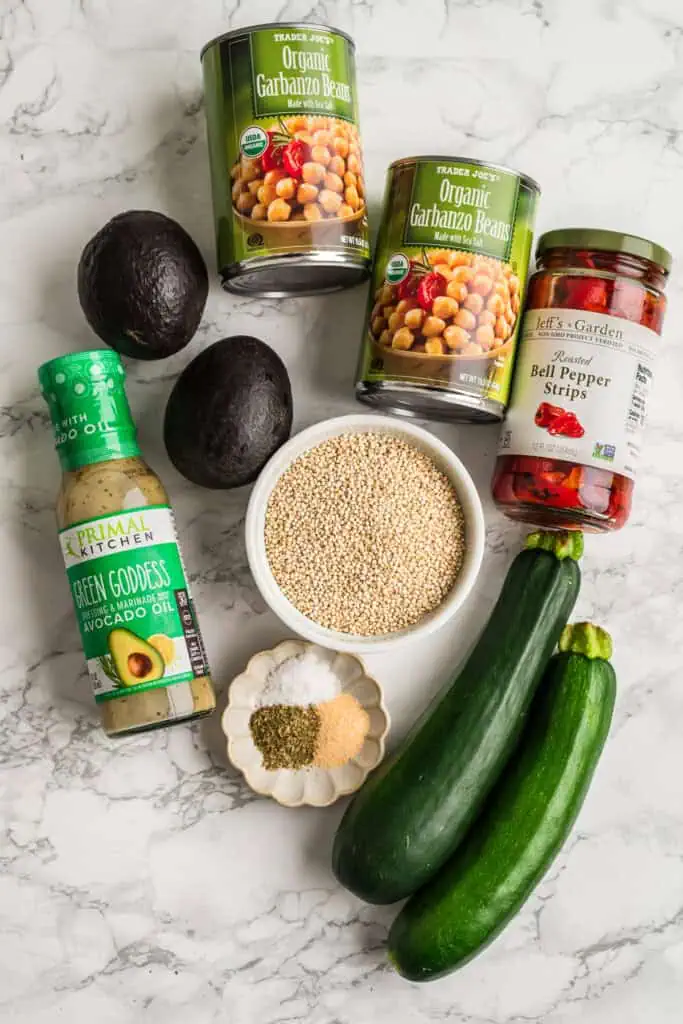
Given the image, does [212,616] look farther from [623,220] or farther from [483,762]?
[623,220]

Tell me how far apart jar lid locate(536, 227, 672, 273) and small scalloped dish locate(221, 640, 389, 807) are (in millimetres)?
566

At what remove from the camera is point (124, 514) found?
3.63ft

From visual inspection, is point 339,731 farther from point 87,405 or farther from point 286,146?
point 286,146

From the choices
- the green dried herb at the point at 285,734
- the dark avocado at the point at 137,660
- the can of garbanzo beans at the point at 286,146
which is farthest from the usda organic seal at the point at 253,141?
the green dried herb at the point at 285,734

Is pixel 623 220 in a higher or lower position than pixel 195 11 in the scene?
lower

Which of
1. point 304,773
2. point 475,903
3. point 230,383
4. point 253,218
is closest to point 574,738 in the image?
point 475,903

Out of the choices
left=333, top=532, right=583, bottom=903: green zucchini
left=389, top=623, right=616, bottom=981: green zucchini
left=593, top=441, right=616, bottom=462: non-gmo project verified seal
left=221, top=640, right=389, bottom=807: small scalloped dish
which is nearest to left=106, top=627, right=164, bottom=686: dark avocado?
left=221, top=640, right=389, bottom=807: small scalloped dish

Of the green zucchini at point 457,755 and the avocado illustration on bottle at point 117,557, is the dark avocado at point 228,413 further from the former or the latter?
the green zucchini at point 457,755

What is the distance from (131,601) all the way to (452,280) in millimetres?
515

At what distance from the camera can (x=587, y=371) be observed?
3.67ft

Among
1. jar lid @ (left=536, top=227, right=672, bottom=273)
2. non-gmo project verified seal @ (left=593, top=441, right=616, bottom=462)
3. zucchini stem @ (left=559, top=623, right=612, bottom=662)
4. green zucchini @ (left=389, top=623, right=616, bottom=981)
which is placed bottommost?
green zucchini @ (left=389, top=623, right=616, bottom=981)

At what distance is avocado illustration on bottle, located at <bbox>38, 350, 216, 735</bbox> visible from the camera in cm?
110

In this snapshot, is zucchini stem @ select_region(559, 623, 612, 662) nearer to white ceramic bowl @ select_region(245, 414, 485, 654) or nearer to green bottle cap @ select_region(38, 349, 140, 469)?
white ceramic bowl @ select_region(245, 414, 485, 654)

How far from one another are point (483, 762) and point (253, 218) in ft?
2.26
